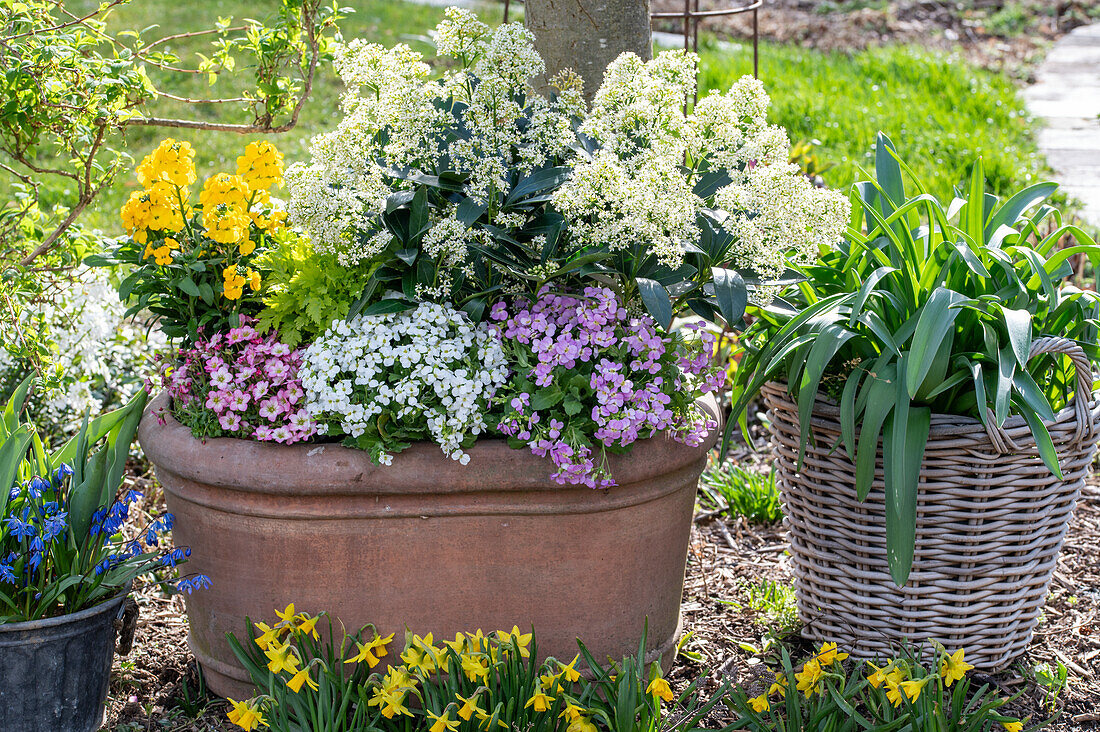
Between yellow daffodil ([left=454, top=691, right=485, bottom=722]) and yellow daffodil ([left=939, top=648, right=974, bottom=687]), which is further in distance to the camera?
yellow daffodil ([left=939, top=648, right=974, bottom=687])

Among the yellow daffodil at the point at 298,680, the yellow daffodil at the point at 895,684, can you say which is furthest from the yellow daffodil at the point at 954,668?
the yellow daffodil at the point at 298,680

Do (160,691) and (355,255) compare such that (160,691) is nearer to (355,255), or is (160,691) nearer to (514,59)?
(355,255)

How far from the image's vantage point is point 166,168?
6.34ft

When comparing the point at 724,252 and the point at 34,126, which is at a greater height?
the point at 34,126

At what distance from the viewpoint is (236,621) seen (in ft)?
6.37

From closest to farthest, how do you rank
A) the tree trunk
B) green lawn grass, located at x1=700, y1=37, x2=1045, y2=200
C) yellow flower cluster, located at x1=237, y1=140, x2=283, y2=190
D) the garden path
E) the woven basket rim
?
1. the woven basket rim
2. yellow flower cluster, located at x1=237, y1=140, x2=283, y2=190
3. the tree trunk
4. green lawn grass, located at x1=700, y1=37, x2=1045, y2=200
5. the garden path

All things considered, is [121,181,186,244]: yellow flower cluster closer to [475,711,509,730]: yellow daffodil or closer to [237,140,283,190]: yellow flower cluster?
[237,140,283,190]: yellow flower cluster

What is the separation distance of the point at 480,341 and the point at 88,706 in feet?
3.26

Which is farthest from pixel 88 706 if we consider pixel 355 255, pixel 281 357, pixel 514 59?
pixel 514 59

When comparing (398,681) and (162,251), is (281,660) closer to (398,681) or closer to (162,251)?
(398,681)

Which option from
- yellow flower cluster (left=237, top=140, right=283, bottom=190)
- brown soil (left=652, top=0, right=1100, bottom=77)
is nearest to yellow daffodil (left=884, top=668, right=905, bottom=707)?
yellow flower cluster (left=237, top=140, right=283, bottom=190)

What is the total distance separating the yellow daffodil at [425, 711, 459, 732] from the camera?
1614mm

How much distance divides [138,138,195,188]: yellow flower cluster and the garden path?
399 cm

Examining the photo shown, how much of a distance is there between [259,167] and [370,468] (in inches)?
26.3
